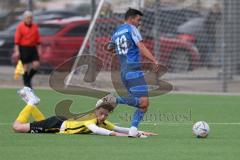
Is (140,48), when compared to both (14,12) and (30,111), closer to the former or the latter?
(30,111)

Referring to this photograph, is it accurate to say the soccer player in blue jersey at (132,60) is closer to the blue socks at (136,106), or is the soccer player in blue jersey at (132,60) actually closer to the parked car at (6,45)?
the blue socks at (136,106)

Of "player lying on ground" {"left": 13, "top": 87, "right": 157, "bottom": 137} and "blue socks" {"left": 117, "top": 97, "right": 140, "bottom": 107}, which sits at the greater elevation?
"blue socks" {"left": 117, "top": 97, "right": 140, "bottom": 107}

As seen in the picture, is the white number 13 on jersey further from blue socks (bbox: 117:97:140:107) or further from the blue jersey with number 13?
blue socks (bbox: 117:97:140:107)

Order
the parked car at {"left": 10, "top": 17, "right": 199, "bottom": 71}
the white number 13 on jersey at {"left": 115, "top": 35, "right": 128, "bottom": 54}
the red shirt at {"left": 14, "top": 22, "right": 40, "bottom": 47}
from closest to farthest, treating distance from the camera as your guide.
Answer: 1. the white number 13 on jersey at {"left": 115, "top": 35, "right": 128, "bottom": 54}
2. the red shirt at {"left": 14, "top": 22, "right": 40, "bottom": 47}
3. the parked car at {"left": 10, "top": 17, "right": 199, "bottom": 71}

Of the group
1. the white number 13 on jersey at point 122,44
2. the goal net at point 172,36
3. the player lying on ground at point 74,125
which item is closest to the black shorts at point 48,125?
the player lying on ground at point 74,125

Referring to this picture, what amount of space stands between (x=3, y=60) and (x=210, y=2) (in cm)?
651

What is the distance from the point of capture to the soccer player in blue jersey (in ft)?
42.0

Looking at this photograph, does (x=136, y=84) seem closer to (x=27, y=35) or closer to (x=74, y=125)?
(x=74, y=125)

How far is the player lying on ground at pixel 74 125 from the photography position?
12609mm

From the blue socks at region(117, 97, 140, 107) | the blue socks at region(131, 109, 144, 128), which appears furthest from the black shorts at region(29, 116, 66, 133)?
the blue socks at region(131, 109, 144, 128)

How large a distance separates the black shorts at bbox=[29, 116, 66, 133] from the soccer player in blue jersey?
0.67 m

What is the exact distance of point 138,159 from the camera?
10.2 meters

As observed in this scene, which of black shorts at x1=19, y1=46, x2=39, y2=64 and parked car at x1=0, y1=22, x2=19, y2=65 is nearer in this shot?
black shorts at x1=19, y1=46, x2=39, y2=64

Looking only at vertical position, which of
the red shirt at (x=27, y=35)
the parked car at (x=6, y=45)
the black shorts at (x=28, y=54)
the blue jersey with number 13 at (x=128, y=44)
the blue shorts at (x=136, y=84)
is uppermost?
the blue jersey with number 13 at (x=128, y=44)
